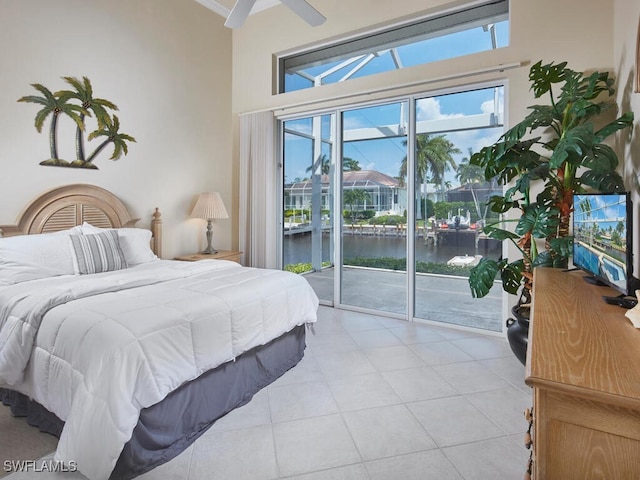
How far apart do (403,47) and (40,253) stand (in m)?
3.79

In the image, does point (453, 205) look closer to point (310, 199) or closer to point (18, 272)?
point (310, 199)

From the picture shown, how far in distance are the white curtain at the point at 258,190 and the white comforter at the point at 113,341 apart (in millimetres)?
2097

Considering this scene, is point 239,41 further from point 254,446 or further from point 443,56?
point 254,446

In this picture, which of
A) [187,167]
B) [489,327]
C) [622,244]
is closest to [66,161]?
[187,167]

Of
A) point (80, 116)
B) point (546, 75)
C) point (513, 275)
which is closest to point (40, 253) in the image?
point (80, 116)

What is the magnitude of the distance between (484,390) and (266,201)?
3117 mm

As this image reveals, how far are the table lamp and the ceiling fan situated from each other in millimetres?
1893

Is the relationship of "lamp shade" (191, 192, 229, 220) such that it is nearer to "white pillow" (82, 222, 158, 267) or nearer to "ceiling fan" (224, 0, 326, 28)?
"white pillow" (82, 222, 158, 267)

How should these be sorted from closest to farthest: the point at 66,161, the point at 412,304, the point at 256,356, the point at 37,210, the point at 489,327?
the point at 256,356 → the point at 37,210 → the point at 66,161 → the point at 489,327 → the point at 412,304

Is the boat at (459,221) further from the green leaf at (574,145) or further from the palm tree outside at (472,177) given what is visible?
the green leaf at (574,145)

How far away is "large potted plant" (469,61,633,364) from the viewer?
7.55 ft

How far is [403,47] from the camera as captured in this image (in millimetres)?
3828

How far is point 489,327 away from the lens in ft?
11.5

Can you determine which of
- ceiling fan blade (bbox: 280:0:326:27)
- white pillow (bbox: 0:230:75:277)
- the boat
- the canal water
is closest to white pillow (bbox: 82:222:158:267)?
white pillow (bbox: 0:230:75:277)
